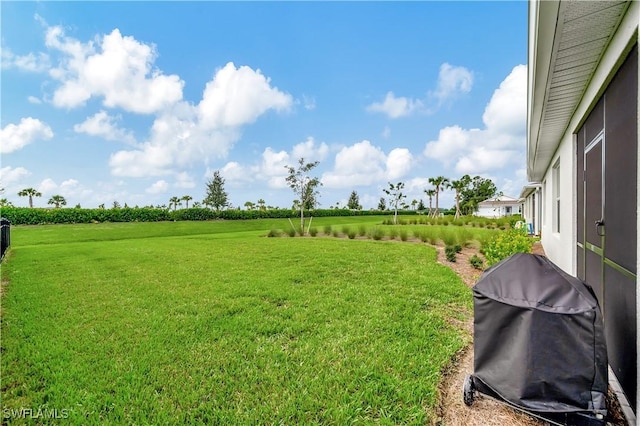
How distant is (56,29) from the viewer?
8094 mm

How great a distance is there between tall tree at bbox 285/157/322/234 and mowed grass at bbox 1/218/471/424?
12454 mm

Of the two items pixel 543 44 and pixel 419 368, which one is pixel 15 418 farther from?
pixel 543 44

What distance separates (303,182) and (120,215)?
1769 centimetres

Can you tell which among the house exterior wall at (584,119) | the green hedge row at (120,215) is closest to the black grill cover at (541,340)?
the house exterior wall at (584,119)

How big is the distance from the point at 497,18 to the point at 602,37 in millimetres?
5002

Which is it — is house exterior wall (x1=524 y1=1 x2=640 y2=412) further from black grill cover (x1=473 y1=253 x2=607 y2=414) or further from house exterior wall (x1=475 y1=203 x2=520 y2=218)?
house exterior wall (x1=475 y1=203 x2=520 y2=218)

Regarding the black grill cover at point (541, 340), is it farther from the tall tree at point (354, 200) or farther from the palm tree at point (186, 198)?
the tall tree at point (354, 200)

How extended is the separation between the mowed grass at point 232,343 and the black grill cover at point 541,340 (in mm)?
634

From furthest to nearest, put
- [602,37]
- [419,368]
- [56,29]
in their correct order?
[56,29], [419,368], [602,37]

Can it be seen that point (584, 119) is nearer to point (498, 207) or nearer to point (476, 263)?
point (476, 263)

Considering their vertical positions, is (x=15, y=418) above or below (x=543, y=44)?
below

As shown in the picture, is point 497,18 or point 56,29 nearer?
point 497,18

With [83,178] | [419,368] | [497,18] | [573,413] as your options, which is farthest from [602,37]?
[83,178]

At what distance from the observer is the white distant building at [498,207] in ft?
155
